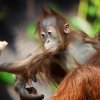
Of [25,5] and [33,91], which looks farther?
[25,5]

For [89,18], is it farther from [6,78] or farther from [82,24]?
[6,78]

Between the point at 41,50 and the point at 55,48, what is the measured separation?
0.26 feet

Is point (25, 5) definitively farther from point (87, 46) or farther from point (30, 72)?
point (30, 72)

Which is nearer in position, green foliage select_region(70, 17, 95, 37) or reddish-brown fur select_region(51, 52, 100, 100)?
reddish-brown fur select_region(51, 52, 100, 100)

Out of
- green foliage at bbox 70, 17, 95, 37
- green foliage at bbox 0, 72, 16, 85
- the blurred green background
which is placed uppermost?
the blurred green background

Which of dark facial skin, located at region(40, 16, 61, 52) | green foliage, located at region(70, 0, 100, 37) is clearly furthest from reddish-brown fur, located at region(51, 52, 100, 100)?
green foliage, located at region(70, 0, 100, 37)

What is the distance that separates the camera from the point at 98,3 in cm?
397

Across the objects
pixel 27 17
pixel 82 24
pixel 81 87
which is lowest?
pixel 81 87

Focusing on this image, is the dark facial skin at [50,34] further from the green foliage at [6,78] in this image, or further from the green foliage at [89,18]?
the green foliage at [6,78]

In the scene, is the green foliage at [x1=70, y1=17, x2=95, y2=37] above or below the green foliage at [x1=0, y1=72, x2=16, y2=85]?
above

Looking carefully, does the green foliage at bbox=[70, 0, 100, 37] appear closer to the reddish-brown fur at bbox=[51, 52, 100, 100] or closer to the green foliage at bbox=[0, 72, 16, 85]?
the green foliage at bbox=[0, 72, 16, 85]

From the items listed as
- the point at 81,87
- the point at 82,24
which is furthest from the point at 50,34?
the point at 81,87

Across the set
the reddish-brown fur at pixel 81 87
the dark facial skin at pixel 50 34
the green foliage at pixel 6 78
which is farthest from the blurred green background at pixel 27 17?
the reddish-brown fur at pixel 81 87

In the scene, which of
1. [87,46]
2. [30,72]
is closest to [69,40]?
[87,46]
